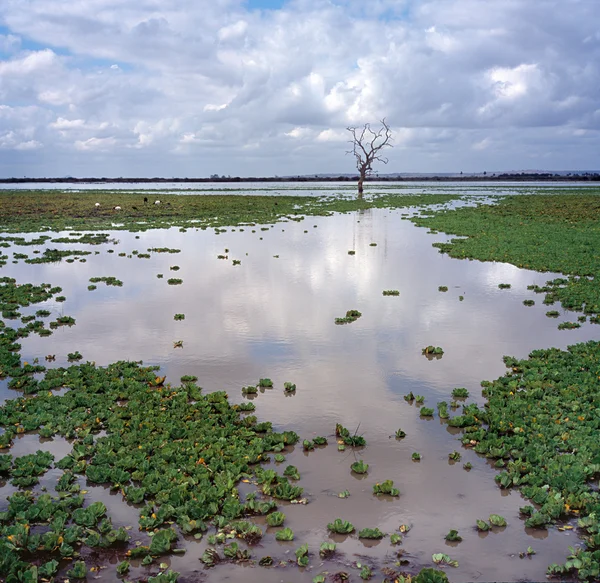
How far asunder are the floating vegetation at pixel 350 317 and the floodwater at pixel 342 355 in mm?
292

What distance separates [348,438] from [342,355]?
3.94 meters

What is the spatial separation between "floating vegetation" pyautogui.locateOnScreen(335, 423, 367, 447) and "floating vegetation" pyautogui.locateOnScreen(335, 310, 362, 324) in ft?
20.4

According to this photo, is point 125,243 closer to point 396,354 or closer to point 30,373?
point 30,373

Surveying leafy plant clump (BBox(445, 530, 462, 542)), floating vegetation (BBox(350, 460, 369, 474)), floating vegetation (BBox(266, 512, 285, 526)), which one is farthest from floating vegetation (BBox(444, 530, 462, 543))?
floating vegetation (BBox(266, 512, 285, 526))

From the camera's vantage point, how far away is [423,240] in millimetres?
31938

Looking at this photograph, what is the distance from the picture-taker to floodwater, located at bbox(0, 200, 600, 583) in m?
6.16

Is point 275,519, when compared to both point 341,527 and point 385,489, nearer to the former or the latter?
point 341,527

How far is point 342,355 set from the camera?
40.0 feet

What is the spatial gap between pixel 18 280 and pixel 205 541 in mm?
17677

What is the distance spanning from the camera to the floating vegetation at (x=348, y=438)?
27.3 feet

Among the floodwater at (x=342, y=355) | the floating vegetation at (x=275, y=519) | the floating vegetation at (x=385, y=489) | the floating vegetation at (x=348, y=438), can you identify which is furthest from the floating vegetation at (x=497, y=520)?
the floating vegetation at (x=275, y=519)

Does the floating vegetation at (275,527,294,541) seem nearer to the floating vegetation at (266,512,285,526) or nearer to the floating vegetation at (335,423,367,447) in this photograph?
the floating vegetation at (266,512,285,526)

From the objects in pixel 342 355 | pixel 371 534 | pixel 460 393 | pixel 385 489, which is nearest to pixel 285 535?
pixel 371 534

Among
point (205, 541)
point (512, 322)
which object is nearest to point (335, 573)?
point (205, 541)
